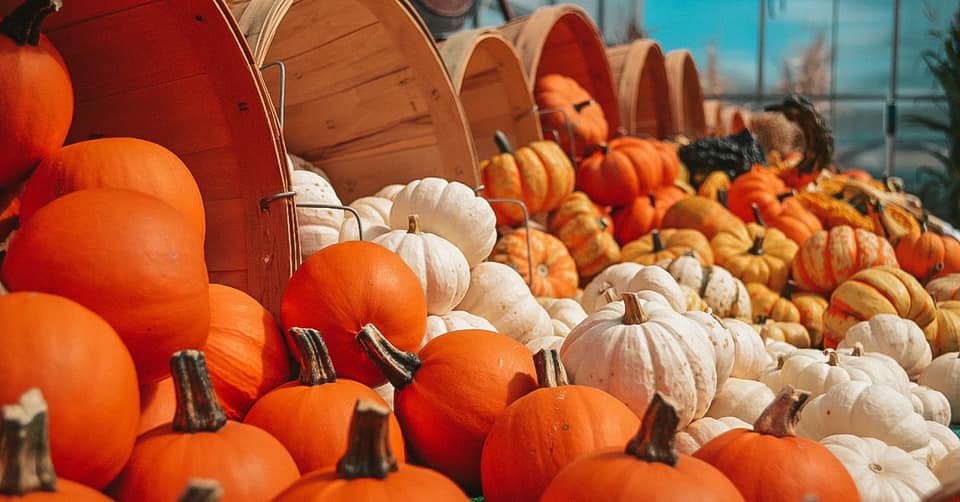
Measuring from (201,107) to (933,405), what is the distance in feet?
5.86

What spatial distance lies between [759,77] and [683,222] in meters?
10.1

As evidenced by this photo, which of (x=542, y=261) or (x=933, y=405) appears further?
(x=542, y=261)

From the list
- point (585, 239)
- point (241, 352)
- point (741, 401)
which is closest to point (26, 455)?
point (241, 352)

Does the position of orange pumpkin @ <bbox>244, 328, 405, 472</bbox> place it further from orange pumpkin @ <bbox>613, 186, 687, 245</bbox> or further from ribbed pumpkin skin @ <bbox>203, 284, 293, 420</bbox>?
orange pumpkin @ <bbox>613, 186, 687, 245</bbox>

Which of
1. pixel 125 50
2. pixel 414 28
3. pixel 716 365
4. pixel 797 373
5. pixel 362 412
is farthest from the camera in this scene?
pixel 414 28

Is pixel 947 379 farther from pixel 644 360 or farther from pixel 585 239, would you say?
pixel 585 239

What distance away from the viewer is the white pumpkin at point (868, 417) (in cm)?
152

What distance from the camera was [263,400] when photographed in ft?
3.71

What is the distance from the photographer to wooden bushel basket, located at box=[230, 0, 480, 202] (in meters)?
2.14

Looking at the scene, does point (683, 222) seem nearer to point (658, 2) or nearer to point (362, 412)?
point (362, 412)

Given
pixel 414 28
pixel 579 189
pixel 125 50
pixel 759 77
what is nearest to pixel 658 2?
pixel 759 77

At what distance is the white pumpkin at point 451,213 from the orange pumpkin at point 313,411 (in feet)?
2.56

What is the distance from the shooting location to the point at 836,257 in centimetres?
285

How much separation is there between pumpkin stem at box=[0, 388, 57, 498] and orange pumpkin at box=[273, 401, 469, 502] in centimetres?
22
